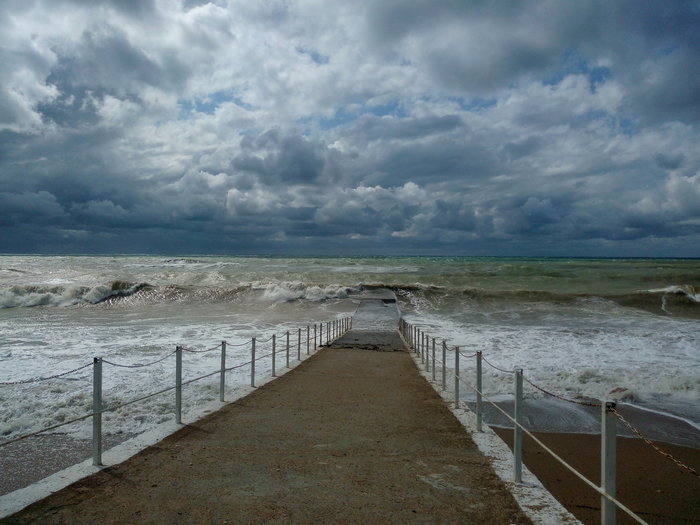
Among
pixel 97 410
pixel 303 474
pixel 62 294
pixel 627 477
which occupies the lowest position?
pixel 62 294

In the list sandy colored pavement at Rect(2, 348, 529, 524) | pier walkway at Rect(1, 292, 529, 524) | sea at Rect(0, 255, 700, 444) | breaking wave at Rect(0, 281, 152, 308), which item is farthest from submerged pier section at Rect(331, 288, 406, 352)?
breaking wave at Rect(0, 281, 152, 308)

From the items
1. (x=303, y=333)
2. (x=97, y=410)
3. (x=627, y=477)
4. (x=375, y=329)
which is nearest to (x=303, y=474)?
(x=97, y=410)

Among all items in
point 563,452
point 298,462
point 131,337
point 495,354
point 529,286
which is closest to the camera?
point 298,462

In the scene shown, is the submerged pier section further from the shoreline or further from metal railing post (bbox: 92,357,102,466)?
metal railing post (bbox: 92,357,102,466)

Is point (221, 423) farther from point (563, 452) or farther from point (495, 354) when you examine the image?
point (495, 354)

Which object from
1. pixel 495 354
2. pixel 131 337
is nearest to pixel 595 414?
pixel 495 354

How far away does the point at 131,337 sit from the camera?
18.7 metres

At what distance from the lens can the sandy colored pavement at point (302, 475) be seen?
3.90m

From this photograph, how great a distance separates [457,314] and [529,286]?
16.7 m

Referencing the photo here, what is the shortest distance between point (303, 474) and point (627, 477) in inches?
147

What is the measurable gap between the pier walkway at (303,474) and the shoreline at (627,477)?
797 mm

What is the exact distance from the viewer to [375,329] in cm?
2269

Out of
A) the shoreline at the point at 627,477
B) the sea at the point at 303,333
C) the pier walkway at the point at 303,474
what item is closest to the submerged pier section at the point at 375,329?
the sea at the point at 303,333

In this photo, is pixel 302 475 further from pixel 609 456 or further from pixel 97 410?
pixel 609 456
